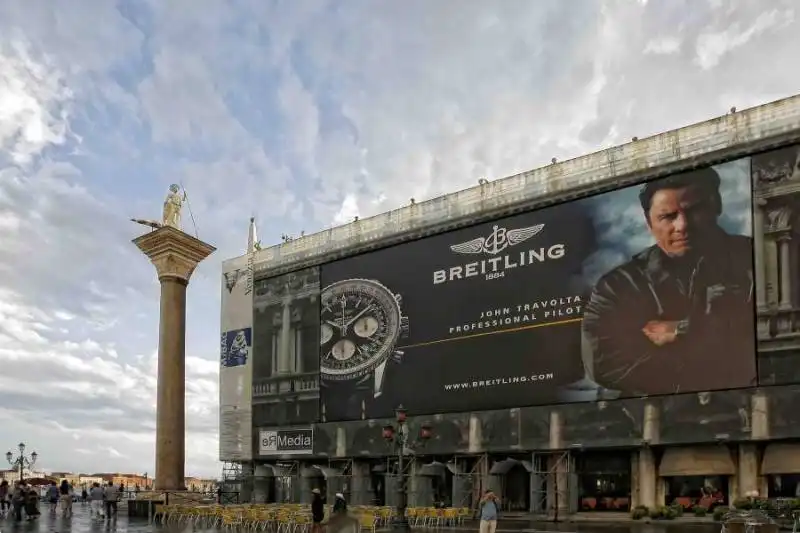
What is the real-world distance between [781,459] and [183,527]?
69.3ft

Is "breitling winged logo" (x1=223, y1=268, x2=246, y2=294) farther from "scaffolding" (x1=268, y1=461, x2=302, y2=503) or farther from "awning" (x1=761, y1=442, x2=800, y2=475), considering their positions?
"awning" (x1=761, y1=442, x2=800, y2=475)

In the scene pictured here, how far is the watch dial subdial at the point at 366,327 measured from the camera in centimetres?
4391

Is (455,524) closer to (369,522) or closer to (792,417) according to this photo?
(369,522)

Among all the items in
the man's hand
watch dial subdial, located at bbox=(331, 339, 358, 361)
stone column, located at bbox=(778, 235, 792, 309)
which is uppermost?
stone column, located at bbox=(778, 235, 792, 309)

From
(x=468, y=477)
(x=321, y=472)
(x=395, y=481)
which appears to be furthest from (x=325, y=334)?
(x=468, y=477)

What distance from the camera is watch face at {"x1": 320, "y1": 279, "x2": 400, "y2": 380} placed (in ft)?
142

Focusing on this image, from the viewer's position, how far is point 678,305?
108ft

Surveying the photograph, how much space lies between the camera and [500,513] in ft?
122

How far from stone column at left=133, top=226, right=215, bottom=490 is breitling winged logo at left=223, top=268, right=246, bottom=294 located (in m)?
9.12

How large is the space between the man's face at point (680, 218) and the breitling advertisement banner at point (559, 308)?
2.1 inches

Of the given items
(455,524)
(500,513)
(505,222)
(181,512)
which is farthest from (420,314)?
(181,512)

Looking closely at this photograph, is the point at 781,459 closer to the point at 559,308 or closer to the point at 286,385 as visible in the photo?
the point at 559,308

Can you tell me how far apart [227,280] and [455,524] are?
27500mm

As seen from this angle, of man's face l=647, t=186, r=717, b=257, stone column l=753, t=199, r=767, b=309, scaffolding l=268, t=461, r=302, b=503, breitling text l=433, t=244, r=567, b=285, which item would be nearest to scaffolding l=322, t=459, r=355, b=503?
scaffolding l=268, t=461, r=302, b=503
